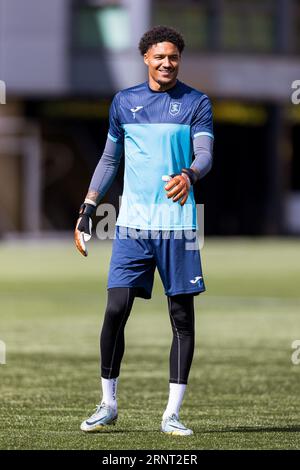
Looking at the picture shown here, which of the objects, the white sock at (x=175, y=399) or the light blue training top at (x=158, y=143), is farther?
the white sock at (x=175, y=399)

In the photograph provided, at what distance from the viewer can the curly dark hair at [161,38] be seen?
8.30 metres

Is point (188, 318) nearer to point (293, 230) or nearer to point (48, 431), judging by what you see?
point (48, 431)

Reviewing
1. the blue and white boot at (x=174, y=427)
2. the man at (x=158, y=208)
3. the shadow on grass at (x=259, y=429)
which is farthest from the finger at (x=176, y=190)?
the shadow on grass at (x=259, y=429)

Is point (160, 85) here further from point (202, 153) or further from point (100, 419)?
point (100, 419)

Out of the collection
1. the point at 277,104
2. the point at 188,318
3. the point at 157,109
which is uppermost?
the point at 277,104

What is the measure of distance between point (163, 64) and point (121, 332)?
1.57 meters

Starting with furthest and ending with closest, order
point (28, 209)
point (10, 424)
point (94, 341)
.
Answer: point (28, 209) < point (94, 341) < point (10, 424)

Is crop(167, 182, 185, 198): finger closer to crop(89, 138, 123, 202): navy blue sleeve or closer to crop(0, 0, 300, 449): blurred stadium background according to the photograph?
crop(89, 138, 123, 202): navy blue sleeve

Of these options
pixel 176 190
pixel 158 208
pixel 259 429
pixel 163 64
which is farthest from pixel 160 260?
pixel 259 429

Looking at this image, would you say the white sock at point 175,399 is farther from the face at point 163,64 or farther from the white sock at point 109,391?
the face at point 163,64

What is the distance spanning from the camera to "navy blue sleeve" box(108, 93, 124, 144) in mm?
8414

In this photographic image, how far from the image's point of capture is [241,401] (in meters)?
10.4

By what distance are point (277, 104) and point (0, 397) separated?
3932 cm
